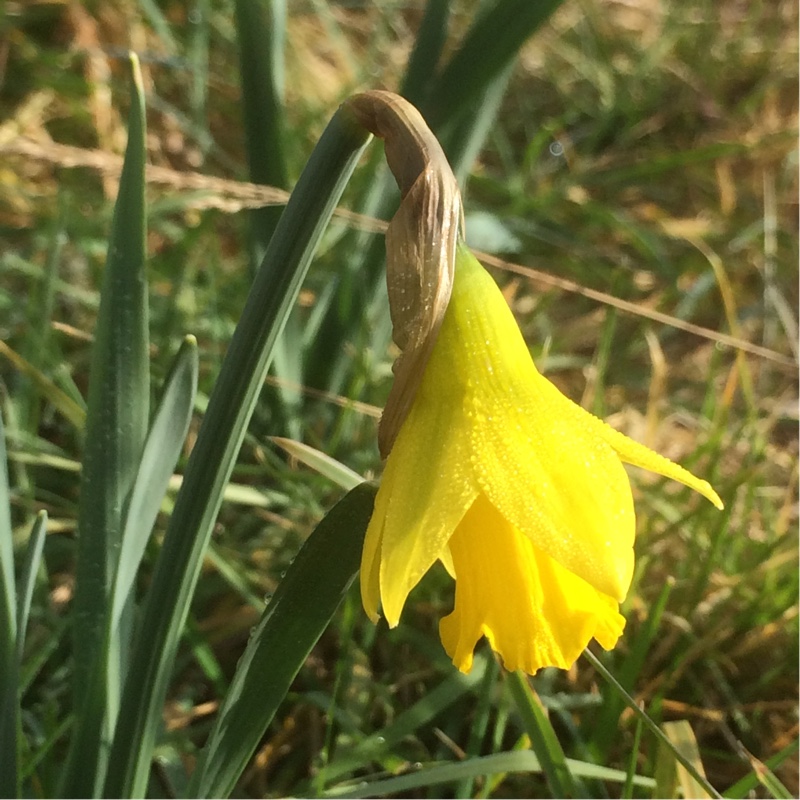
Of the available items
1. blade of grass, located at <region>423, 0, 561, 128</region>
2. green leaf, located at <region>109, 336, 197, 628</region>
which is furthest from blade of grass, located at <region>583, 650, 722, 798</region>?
→ blade of grass, located at <region>423, 0, 561, 128</region>

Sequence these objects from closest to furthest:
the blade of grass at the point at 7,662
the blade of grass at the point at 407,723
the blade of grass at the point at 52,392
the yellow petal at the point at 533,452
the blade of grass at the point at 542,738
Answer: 1. the yellow petal at the point at 533,452
2. the blade of grass at the point at 7,662
3. the blade of grass at the point at 542,738
4. the blade of grass at the point at 407,723
5. the blade of grass at the point at 52,392

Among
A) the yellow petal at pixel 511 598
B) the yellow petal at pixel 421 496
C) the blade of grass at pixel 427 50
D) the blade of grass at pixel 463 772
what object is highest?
the blade of grass at pixel 427 50

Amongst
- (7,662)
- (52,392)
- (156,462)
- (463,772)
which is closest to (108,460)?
(156,462)

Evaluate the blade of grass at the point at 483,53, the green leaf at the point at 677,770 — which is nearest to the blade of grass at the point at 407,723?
the green leaf at the point at 677,770

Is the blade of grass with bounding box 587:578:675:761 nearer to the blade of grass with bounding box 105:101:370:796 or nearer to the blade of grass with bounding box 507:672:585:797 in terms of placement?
the blade of grass with bounding box 507:672:585:797

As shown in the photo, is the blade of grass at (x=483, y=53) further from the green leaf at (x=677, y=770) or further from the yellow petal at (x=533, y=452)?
the green leaf at (x=677, y=770)

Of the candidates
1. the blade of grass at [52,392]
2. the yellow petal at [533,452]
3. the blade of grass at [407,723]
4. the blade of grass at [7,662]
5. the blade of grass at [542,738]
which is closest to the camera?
the yellow petal at [533,452]

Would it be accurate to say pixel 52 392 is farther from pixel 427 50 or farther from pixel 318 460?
pixel 427 50

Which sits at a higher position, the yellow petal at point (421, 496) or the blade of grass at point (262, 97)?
the blade of grass at point (262, 97)
